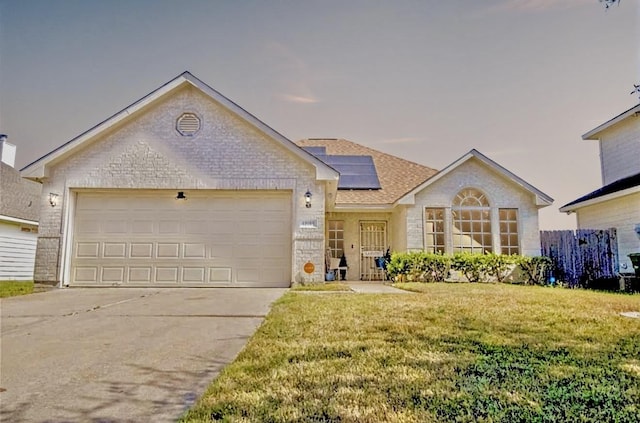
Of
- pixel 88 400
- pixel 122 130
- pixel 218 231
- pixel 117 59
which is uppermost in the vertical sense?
pixel 117 59

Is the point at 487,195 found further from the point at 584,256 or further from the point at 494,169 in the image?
the point at 584,256

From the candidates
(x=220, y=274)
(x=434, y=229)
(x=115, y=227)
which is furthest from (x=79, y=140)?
(x=434, y=229)

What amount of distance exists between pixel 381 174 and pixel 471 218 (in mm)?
4537

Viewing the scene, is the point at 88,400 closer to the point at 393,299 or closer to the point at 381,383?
Result: the point at 381,383

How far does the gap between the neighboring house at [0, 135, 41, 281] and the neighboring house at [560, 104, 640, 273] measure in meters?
21.4

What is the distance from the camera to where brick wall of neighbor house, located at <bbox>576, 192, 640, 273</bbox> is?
12.4 metres

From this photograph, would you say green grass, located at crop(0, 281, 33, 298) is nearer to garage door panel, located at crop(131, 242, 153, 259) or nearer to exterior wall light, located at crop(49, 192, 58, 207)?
exterior wall light, located at crop(49, 192, 58, 207)

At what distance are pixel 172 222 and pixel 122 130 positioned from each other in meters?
2.79

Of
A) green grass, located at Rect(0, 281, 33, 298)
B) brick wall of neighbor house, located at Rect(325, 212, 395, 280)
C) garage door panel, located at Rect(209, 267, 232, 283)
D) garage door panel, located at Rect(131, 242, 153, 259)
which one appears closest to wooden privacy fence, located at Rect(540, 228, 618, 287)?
brick wall of neighbor house, located at Rect(325, 212, 395, 280)

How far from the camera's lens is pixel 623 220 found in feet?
42.5

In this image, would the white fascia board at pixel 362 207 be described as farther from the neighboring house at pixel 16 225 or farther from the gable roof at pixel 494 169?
the neighboring house at pixel 16 225

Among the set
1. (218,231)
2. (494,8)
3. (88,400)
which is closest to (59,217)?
(218,231)

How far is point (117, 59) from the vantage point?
39.6ft

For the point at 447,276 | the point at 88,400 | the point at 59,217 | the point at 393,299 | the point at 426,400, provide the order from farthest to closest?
the point at 447,276
the point at 59,217
the point at 393,299
the point at 88,400
the point at 426,400
